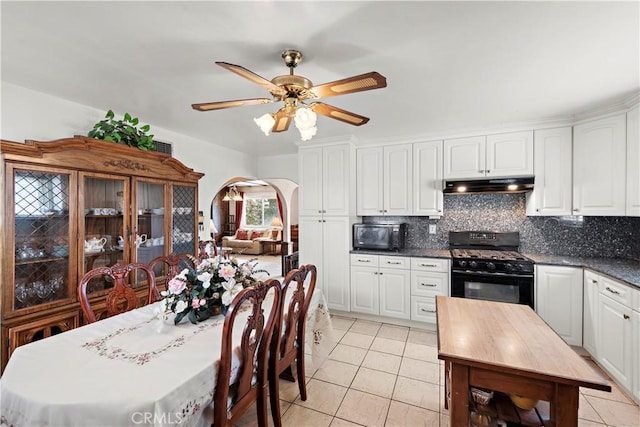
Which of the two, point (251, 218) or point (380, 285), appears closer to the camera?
point (380, 285)

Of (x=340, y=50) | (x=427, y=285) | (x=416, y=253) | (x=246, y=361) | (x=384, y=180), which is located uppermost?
(x=340, y=50)

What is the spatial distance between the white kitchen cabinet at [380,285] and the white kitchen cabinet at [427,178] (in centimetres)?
71

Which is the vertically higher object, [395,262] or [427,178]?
[427,178]

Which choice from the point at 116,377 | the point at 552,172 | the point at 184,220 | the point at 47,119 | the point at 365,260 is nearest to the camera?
the point at 116,377

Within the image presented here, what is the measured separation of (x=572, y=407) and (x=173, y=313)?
196 centimetres

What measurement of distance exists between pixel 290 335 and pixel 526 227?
307 cm

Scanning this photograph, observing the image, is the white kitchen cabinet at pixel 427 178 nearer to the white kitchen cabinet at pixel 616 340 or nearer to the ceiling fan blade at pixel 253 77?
the white kitchen cabinet at pixel 616 340

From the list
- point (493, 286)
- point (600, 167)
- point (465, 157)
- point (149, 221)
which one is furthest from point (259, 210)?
point (600, 167)

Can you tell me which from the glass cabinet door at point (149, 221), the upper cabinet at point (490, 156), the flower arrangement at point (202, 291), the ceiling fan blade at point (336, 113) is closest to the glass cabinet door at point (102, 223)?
the glass cabinet door at point (149, 221)

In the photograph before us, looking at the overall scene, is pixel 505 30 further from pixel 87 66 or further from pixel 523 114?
pixel 87 66

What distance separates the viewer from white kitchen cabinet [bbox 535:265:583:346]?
8.68 ft

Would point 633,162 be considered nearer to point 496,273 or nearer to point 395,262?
point 496,273

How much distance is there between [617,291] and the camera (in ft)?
7.00

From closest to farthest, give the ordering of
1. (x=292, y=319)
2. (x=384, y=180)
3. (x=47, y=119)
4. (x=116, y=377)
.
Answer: (x=116, y=377), (x=292, y=319), (x=47, y=119), (x=384, y=180)
